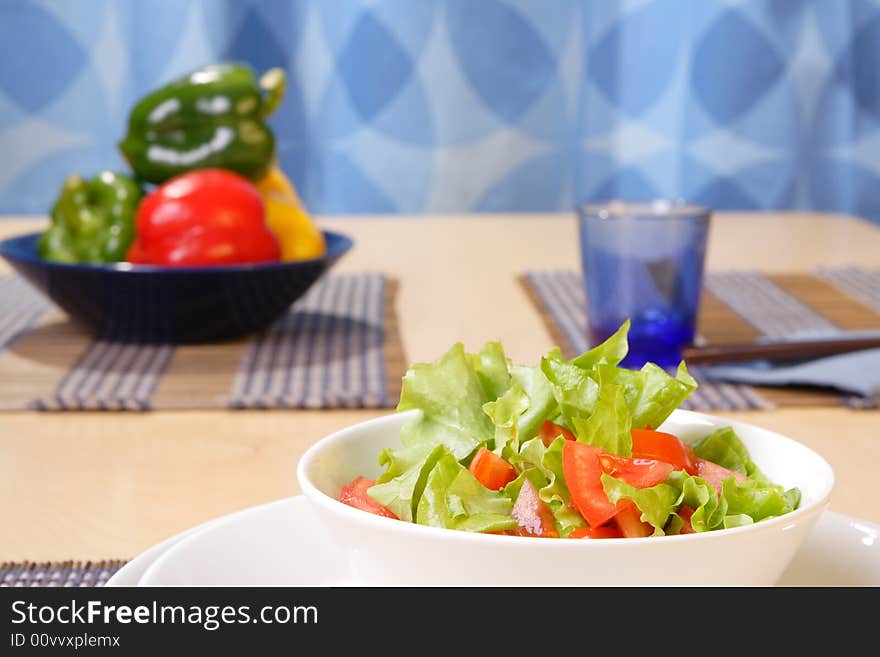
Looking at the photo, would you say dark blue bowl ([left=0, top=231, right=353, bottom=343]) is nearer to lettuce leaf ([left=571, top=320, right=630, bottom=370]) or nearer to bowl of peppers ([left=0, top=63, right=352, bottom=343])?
bowl of peppers ([left=0, top=63, right=352, bottom=343])

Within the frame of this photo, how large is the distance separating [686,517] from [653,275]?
1.90ft

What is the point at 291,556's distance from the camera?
1.69 ft

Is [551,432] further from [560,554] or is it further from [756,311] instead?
[756,311]

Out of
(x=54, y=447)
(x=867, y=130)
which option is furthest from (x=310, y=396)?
(x=867, y=130)

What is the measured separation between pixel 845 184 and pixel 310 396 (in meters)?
1.92

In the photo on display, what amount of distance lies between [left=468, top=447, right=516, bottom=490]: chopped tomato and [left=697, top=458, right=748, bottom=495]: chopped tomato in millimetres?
76

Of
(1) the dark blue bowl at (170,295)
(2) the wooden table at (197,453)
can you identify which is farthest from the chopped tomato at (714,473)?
(1) the dark blue bowl at (170,295)

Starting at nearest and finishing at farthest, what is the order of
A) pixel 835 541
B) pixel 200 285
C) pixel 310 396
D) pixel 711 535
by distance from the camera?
1. pixel 711 535
2. pixel 835 541
3. pixel 310 396
4. pixel 200 285

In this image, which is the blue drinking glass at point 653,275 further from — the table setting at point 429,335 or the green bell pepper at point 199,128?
the green bell pepper at point 199,128

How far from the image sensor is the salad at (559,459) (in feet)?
1.40

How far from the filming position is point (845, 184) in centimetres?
252

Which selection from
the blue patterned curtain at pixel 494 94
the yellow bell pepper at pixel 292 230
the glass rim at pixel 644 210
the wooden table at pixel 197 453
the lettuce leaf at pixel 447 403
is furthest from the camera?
the blue patterned curtain at pixel 494 94

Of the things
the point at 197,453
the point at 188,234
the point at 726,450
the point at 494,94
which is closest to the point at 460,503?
the point at 726,450
